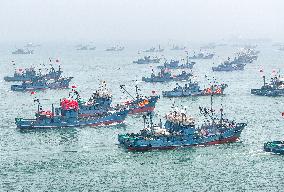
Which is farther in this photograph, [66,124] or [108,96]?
[108,96]

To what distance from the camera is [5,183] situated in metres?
101

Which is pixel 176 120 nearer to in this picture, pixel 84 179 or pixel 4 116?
pixel 84 179

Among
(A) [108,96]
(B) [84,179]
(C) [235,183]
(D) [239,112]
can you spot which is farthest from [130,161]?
(D) [239,112]

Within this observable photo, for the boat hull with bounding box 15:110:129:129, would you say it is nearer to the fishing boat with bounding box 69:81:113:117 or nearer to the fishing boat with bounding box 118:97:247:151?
the fishing boat with bounding box 69:81:113:117

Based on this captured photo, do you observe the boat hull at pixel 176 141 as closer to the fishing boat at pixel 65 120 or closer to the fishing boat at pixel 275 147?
the fishing boat at pixel 275 147

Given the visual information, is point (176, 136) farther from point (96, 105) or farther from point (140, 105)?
point (140, 105)

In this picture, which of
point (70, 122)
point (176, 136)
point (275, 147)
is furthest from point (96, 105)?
point (275, 147)

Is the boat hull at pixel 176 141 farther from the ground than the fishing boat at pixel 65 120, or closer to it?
closer to it

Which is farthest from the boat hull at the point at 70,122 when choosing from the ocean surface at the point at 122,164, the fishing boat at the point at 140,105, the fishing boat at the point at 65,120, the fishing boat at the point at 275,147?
the fishing boat at the point at 275,147

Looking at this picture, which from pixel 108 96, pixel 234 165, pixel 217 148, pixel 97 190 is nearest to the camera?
pixel 97 190

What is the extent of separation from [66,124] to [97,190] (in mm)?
54964

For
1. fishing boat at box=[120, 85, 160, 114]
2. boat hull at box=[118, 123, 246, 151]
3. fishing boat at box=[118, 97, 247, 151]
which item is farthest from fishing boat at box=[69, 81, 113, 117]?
boat hull at box=[118, 123, 246, 151]

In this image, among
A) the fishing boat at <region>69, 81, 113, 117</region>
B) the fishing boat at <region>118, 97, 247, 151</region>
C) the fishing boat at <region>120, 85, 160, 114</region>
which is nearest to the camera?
the fishing boat at <region>118, 97, 247, 151</region>

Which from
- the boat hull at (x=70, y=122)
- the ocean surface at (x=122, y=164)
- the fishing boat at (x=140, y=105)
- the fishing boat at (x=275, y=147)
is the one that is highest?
the fishing boat at (x=140, y=105)
